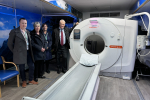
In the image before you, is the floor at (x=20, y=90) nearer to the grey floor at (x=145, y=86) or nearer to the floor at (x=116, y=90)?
the floor at (x=116, y=90)

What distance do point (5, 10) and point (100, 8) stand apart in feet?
9.51

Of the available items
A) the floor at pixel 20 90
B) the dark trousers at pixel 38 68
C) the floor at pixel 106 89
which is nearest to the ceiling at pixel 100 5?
the dark trousers at pixel 38 68

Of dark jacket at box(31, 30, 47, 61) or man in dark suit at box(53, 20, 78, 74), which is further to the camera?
man in dark suit at box(53, 20, 78, 74)

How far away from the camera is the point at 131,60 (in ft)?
8.25

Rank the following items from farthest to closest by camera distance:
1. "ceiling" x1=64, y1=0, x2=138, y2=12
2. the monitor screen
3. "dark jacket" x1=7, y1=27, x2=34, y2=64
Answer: "ceiling" x1=64, y1=0, x2=138, y2=12 < the monitor screen < "dark jacket" x1=7, y1=27, x2=34, y2=64

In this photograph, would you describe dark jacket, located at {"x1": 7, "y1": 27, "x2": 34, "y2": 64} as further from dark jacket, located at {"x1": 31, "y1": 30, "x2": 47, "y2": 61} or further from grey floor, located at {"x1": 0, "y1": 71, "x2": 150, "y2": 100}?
grey floor, located at {"x1": 0, "y1": 71, "x2": 150, "y2": 100}

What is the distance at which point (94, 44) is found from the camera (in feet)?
9.44

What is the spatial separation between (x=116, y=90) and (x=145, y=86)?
65cm

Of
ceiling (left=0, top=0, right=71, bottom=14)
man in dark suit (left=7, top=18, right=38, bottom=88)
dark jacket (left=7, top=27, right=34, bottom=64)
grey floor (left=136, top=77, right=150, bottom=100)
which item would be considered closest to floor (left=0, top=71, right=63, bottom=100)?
man in dark suit (left=7, top=18, right=38, bottom=88)

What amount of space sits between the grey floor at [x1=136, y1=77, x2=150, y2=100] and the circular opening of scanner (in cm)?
112

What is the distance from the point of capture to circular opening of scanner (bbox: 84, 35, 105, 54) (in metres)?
2.87

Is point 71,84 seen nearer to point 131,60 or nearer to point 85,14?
point 131,60

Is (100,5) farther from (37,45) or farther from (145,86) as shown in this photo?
(145,86)

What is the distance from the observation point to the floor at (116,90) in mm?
1942
